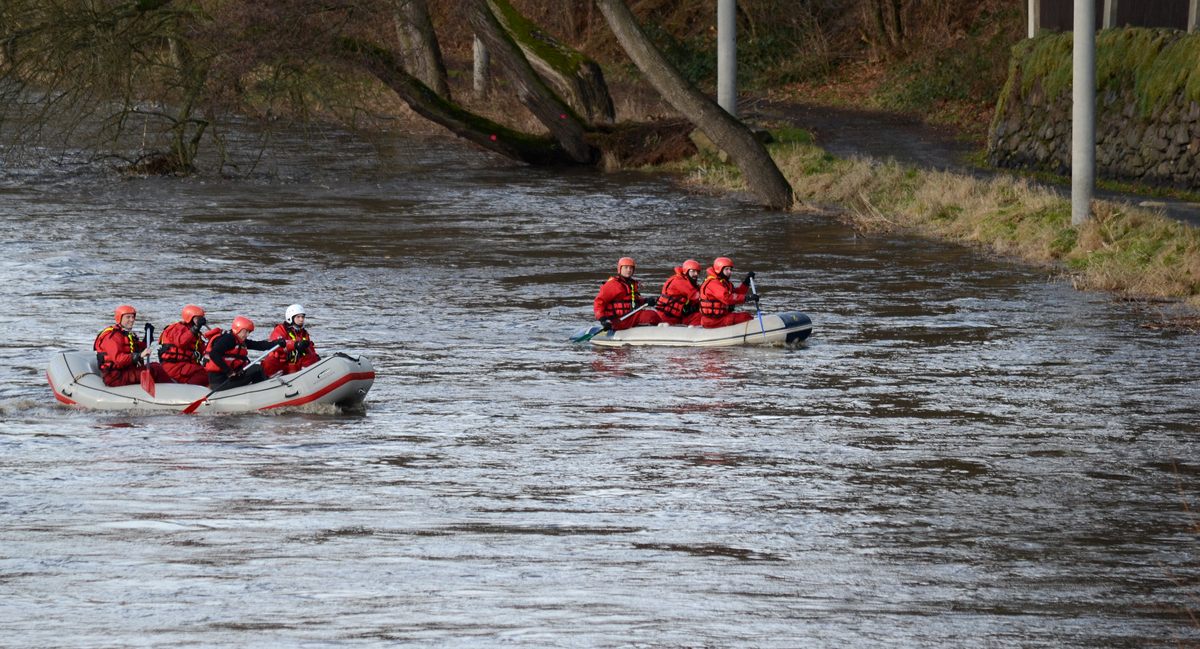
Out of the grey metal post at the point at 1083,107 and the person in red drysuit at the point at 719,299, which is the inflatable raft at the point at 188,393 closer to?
the person in red drysuit at the point at 719,299

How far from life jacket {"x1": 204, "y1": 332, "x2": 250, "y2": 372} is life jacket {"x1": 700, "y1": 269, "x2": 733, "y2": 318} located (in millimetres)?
5795

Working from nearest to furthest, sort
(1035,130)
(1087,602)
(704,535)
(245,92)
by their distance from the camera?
1. (1087,602)
2. (704,535)
3. (245,92)
4. (1035,130)

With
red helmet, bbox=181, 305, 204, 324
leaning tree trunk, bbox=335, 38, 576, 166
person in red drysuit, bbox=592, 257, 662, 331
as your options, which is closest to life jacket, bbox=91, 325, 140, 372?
red helmet, bbox=181, 305, 204, 324

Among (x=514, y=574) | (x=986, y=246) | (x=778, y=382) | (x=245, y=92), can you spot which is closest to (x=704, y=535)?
(x=514, y=574)

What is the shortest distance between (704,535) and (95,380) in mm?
7719

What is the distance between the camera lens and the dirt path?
33.7 m

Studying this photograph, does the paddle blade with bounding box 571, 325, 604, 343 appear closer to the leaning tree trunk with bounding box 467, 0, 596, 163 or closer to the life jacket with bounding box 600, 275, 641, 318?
the life jacket with bounding box 600, 275, 641, 318

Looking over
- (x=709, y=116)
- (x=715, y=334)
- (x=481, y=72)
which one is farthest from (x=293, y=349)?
(x=481, y=72)

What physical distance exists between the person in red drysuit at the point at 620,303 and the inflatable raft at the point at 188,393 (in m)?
4.20

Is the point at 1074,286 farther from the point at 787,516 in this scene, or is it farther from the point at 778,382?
the point at 787,516

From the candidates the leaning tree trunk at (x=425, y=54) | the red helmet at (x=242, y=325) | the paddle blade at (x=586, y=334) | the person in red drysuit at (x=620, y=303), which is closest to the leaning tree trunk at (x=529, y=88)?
the leaning tree trunk at (x=425, y=54)

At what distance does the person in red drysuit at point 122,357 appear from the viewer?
17359 millimetres

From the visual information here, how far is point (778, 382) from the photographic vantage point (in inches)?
714

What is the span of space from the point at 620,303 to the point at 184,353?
17.6 ft
